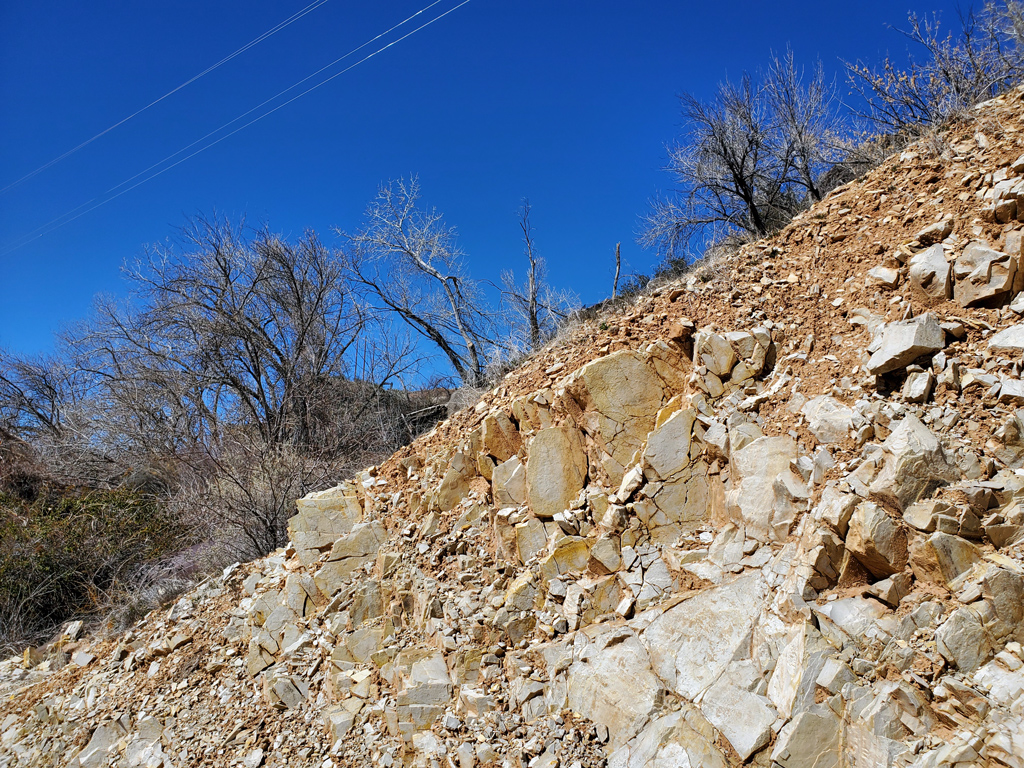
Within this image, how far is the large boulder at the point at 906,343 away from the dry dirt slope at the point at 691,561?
0.03 m

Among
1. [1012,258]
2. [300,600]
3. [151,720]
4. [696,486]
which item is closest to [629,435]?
[696,486]

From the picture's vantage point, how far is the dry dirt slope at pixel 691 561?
12.2 feet

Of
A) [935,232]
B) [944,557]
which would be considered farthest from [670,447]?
[935,232]

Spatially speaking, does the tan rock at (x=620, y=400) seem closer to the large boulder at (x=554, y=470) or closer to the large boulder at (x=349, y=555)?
the large boulder at (x=554, y=470)

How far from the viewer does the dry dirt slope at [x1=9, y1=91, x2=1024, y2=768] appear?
3.72m

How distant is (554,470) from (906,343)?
140 inches

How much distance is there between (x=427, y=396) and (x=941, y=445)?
14013mm

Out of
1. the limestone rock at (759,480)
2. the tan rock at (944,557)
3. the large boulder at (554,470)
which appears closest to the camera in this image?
the tan rock at (944,557)

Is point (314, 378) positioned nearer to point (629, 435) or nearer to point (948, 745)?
point (629, 435)

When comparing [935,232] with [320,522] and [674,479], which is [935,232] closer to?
[674,479]

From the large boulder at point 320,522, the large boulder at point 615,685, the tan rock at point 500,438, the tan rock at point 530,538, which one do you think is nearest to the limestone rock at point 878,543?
the large boulder at point 615,685

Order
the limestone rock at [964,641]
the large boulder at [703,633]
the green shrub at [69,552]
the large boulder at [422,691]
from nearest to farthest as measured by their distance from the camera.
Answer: the limestone rock at [964,641] < the large boulder at [703,633] < the large boulder at [422,691] < the green shrub at [69,552]

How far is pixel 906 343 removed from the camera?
4809 millimetres

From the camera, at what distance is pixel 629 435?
245 inches
